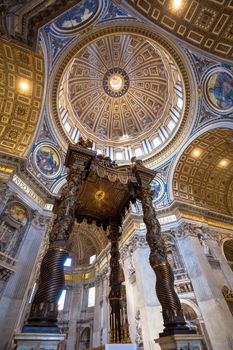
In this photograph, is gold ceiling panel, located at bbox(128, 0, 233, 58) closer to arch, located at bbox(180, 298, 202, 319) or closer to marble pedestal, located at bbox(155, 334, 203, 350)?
marble pedestal, located at bbox(155, 334, 203, 350)

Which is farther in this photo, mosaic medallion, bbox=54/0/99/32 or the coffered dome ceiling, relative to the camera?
the coffered dome ceiling

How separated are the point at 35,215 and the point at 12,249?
2.31m

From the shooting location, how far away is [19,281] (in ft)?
31.0

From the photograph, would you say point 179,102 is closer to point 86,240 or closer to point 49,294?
point 49,294

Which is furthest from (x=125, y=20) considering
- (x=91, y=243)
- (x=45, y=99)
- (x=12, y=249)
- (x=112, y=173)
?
(x=91, y=243)

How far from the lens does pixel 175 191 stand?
15.3 metres

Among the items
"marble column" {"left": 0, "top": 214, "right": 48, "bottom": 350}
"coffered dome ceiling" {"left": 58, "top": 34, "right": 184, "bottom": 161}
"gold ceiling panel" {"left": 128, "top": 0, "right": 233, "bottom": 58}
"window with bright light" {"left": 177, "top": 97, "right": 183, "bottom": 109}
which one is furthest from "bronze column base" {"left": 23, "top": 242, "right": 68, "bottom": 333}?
"window with bright light" {"left": 177, "top": 97, "right": 183, "bottom": 109}

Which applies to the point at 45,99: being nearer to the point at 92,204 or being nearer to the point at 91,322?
the point at 92,204

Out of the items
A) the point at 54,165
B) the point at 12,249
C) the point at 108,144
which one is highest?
the point at 108,144

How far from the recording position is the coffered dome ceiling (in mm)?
17594

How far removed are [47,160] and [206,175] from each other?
12.9m

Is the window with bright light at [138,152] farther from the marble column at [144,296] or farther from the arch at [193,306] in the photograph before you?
the arch at [193,306]

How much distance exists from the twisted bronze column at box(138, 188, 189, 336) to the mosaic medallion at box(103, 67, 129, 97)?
17.8 metres

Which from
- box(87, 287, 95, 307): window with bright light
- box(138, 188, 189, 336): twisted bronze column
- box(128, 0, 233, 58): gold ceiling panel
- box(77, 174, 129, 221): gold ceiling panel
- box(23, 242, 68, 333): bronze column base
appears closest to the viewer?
box(23, 242, 68, 333): bronze column base
